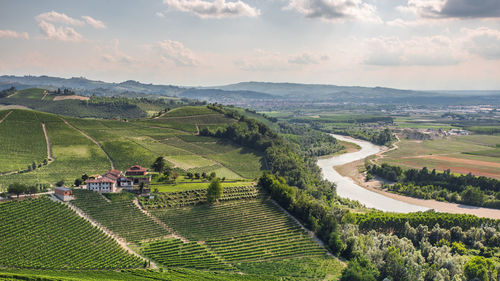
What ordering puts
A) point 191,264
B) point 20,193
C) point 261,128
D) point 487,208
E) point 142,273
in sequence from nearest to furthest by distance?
1. point 142,273
2. point 191,264
3. point 20,193
4. point 487,208
5. point 261,128

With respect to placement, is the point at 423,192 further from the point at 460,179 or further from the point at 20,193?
the point at 20,193

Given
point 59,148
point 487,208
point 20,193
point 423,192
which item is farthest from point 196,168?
point 487,208

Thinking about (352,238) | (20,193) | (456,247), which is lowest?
(456,247)

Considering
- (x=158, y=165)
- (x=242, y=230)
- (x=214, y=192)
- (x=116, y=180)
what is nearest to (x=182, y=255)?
(x=242, y=230)

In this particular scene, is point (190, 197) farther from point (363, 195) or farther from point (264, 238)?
point (363, 195)

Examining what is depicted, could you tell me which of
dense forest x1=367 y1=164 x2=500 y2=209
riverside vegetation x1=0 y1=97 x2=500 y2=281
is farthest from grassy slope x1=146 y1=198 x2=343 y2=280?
dense forest x1=367 y1=164 x2=500 y2=209

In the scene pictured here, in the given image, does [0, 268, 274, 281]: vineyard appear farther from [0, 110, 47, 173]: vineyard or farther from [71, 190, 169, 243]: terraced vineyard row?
[0, 110, 47, 173]: vineyard
